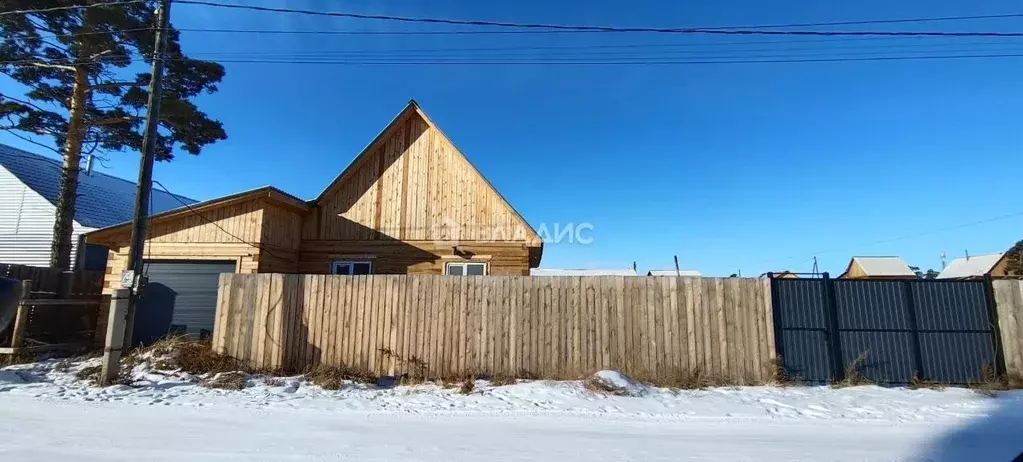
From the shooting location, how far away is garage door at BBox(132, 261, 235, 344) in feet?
37.5

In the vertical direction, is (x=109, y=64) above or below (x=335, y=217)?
above

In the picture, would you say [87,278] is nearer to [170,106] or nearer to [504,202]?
[170,106]

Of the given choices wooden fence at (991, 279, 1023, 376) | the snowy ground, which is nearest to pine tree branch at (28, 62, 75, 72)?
the snowy ground

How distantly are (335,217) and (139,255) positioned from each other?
228 inches

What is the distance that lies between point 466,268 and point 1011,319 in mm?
11737

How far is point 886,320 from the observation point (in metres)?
8.34

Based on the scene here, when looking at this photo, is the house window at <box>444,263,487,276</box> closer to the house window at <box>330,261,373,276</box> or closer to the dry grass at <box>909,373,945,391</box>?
the house window at <box>330,261,373,276</box>

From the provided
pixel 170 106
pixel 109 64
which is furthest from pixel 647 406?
pixel 109 64

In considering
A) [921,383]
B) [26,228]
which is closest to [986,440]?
[921,383]

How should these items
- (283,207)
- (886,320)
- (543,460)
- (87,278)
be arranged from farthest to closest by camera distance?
1. (283,207)
2. (87,278)
3. (886,320)
4. (543,460)

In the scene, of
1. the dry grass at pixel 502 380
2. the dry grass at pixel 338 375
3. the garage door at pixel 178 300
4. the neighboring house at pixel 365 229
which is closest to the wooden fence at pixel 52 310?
the neighboring house at pixel 365 229

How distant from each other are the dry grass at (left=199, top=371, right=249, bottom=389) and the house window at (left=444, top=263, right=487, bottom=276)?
6.41 m

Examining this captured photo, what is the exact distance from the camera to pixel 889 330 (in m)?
8.30

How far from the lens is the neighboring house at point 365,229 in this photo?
11766mm
